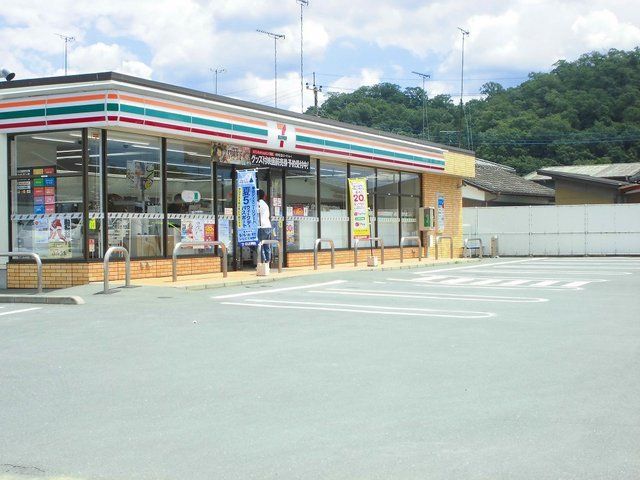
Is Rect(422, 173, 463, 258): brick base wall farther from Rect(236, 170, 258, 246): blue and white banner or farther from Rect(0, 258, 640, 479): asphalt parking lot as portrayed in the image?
Rect(0, 258, 640, 479): asphalt parking lot

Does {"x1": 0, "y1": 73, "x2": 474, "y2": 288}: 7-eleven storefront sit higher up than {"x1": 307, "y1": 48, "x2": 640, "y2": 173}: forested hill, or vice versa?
{"x1": 307, "y1": 48, "x2": 640, "y2": 173}: forested hill

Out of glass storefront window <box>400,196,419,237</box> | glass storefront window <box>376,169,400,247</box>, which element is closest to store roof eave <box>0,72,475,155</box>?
glass storefront window <box>376,169,400,247</box>

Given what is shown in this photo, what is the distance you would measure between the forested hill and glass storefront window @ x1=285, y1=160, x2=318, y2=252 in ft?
117

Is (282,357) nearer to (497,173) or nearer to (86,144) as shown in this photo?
(86,144)

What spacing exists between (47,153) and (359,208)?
32.2 ft

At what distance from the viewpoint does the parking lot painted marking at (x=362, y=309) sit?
10945mm

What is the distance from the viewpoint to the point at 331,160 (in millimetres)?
22984

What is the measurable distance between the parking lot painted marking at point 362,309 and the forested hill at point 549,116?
45.7 metres

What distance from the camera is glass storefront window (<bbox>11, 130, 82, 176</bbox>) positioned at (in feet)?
51.0

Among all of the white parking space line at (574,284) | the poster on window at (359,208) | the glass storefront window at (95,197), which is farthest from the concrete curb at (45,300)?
the poster on window at (359,208)

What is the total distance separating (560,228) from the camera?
31.9m

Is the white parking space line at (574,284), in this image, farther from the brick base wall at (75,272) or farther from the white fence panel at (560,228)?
the white fence panel at (560,228)

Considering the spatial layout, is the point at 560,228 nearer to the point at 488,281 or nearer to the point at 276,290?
the point at 488,281

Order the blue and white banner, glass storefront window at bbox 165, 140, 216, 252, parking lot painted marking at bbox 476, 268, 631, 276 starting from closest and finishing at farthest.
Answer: glass storefront window at bbox 165, 140, 216, 252 < the blue and white banner < parking lot painted marking at bbox 476, 268, 631, 276
